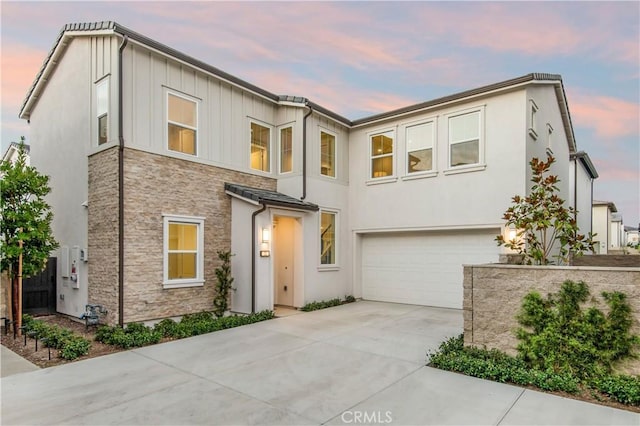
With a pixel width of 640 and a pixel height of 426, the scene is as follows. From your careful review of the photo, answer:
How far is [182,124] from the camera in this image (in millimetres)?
9016

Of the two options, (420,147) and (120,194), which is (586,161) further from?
(120,194)

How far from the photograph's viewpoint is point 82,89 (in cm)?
927

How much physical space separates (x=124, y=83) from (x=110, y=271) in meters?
4.15

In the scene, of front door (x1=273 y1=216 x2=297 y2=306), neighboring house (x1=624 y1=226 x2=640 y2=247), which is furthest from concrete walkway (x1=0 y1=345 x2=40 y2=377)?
neighboring house (x1=624 y1=226 x2=640 y2=247)

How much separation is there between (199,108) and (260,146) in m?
2.33

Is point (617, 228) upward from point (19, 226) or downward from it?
downward

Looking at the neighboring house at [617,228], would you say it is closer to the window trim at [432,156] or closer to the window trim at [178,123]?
the window trim at [432,156]

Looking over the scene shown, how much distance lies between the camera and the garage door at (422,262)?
10336 millimetres

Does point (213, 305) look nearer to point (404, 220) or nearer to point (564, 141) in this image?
point (404, 220)

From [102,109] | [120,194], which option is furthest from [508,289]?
[102,109]

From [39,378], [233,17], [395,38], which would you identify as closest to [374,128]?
[395,38]

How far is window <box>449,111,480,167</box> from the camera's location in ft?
33.3

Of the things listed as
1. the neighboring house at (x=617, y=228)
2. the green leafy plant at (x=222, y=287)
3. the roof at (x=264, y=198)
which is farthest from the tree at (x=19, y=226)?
the neighboring house at (x=617, y=228)

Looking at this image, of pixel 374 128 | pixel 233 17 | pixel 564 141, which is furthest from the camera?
pixel 564 141
